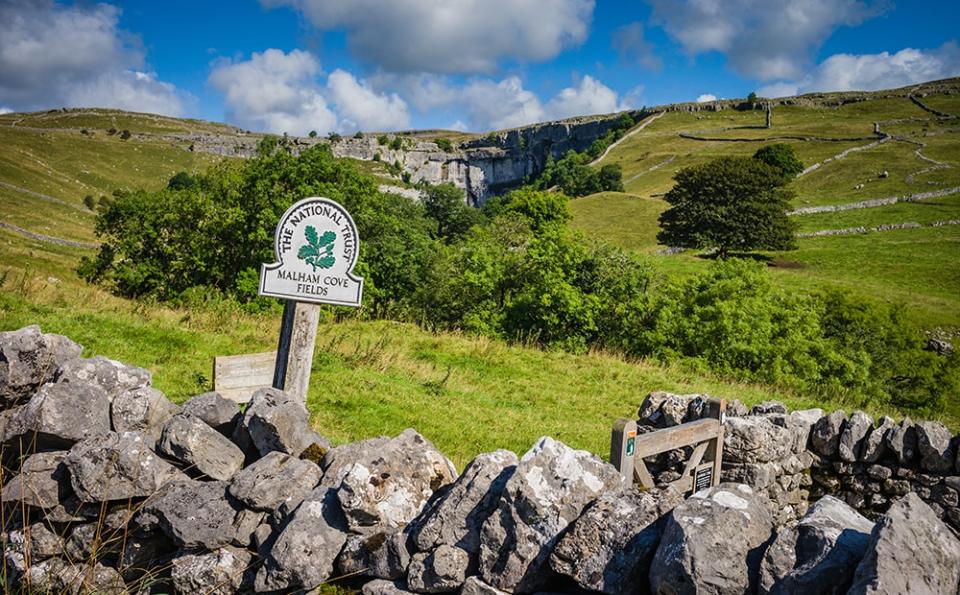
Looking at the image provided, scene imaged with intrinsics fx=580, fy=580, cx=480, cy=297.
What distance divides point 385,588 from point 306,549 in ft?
2.08

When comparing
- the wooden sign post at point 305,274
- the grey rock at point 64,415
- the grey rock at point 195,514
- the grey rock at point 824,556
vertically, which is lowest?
the grey rock at point 195,514

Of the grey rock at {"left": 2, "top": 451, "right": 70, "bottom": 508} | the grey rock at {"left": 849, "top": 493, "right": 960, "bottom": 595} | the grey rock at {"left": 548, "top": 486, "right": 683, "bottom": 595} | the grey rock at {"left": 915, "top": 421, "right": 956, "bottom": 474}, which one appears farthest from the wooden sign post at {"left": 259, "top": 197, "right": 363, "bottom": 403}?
the grey rock at {"left": 915, "top": 421, "right": 956, "bottom": 474}

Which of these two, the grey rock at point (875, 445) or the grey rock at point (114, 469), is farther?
the grey rock at point (875, 445)

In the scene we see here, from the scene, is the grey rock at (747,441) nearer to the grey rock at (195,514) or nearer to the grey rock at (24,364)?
the grey rock at (195,514)

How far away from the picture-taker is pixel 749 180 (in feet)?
189

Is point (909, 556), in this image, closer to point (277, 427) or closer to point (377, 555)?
point (377, 555)

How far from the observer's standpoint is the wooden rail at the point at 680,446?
5.91m

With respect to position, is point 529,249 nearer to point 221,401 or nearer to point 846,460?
point 846,460

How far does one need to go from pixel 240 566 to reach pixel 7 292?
12528 millimetres

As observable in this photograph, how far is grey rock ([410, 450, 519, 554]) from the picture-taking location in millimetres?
3900

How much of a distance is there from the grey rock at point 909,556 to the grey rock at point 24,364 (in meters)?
6.58

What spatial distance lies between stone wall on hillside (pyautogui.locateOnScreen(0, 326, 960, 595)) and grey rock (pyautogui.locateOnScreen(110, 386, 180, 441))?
18 millimetres

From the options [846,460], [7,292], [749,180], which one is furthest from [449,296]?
[749,180]

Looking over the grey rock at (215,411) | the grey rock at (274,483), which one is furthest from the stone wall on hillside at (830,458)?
the grey rock at (215,411)
